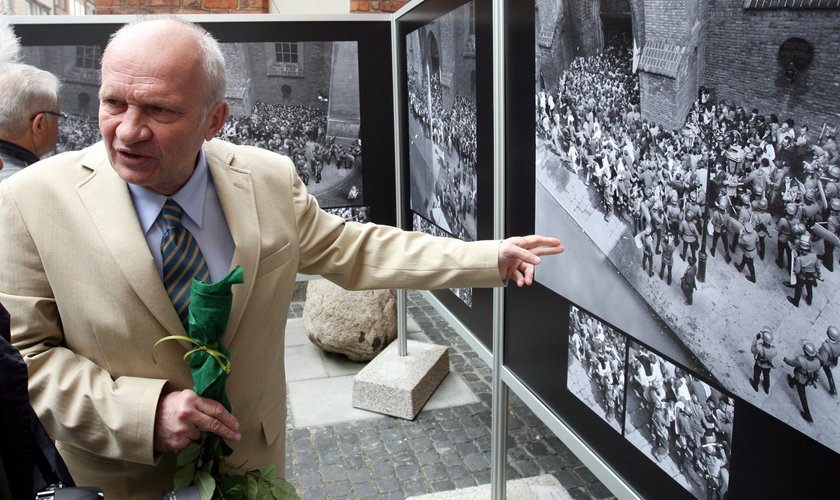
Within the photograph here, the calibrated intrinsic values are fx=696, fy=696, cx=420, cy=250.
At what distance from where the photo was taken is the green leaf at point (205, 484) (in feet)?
6.05

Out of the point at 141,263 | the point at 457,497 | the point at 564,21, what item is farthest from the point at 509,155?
the point at 457,497

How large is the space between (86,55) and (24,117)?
196 cm

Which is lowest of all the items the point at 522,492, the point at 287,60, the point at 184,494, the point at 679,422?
the point at 522,492

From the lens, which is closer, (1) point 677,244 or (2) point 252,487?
(1) point 677,244

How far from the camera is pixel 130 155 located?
1.83m

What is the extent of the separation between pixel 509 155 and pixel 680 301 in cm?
120

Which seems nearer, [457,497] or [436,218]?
[457,497]

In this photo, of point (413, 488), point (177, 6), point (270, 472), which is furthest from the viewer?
point (177, 6)

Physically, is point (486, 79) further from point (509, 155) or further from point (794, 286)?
point (794, 286)

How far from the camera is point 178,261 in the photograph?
1.94 meters

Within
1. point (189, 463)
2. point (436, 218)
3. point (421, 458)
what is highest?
point (436, 218)

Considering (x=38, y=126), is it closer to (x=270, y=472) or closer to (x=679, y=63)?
(x=270, y=472)

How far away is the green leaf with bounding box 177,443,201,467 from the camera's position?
6.11ft

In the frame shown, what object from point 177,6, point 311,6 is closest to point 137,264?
point 177,6
